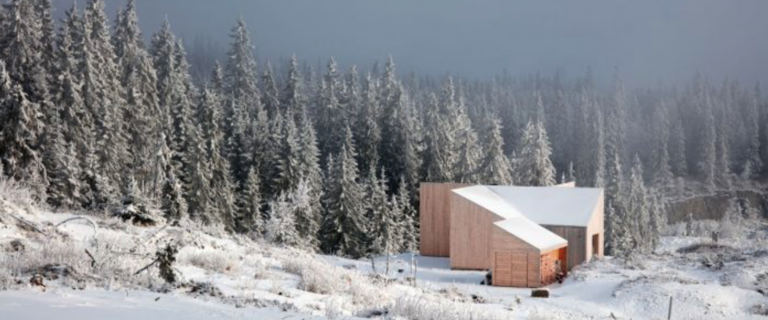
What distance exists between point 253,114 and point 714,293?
175ft

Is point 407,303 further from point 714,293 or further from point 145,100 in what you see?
point 145,100

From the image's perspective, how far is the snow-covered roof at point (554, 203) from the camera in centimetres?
3609

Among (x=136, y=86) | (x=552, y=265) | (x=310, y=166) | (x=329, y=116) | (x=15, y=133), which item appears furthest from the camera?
(x=329, y=116)

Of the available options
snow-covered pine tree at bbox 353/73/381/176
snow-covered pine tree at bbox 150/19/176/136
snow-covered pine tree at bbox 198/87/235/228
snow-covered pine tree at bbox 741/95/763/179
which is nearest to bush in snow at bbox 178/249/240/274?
snow-covered pine tree at bbox 198/87/235/228

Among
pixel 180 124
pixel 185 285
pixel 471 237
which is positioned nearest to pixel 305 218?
pixel 180 124

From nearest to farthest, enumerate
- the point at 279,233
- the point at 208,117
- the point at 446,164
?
the point at 279,233 → the point at 208,117 → the point at 446,164

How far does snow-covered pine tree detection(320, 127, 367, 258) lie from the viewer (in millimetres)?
51750

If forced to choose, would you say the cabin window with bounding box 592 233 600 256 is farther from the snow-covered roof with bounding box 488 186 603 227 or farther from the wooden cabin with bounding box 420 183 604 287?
the snow-covered roof with bounding box 488 186 603 227

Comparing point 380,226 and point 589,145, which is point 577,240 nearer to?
point 380,226

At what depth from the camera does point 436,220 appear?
39906mm

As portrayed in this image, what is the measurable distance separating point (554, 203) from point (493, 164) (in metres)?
21.7

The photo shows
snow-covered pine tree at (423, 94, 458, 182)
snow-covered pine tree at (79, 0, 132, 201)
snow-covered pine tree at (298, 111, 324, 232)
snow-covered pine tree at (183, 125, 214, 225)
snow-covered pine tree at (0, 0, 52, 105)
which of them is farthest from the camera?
snow-covered pine tree at (423, 94, 458, 182)

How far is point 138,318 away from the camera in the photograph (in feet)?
19.8

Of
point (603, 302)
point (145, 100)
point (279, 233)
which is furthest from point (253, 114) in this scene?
point (603, 302)
